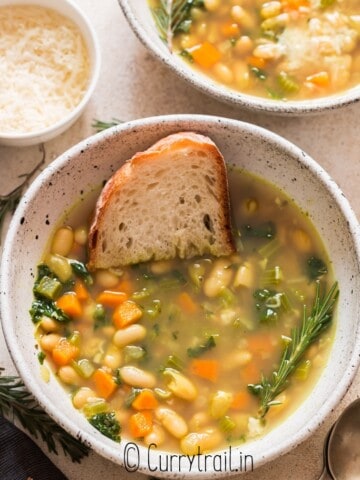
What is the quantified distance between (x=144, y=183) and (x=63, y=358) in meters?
0.56

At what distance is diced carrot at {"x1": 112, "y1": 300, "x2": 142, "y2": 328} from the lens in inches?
111

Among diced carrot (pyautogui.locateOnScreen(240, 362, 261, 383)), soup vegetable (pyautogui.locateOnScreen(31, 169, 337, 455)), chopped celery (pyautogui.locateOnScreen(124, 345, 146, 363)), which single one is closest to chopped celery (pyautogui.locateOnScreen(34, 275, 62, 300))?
soup vegetable (pyautogui.locateOnScreen(31, 169, 337, 455))

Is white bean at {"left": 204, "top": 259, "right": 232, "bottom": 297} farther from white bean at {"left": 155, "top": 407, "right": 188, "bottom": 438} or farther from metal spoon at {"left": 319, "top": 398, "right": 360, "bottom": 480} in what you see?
metal spoon at {"left": 319, "top": 398, "right": 360, "bottom": 480}

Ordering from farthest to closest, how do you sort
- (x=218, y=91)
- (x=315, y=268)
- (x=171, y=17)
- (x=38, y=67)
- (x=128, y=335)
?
(x=171, y=17), (x=38, y=67), (x=218, y=91), (x=315, y=268), (x=128, y=335)

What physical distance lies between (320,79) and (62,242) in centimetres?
106

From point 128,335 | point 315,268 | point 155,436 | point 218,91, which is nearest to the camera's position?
point 155,436

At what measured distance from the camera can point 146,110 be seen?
3.28m

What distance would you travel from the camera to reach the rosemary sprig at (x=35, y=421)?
2844 mm

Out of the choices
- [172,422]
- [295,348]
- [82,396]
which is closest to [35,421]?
[82,396]

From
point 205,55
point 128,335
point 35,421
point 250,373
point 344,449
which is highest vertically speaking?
point 205,55

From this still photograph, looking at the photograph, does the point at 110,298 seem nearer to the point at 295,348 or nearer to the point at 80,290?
the point at 80,290

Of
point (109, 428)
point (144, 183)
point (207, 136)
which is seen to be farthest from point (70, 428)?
point (207, 136)

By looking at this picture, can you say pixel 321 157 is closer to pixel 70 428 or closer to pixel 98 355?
pixel 98 355

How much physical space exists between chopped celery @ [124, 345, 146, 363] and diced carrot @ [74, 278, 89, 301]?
0.20m
